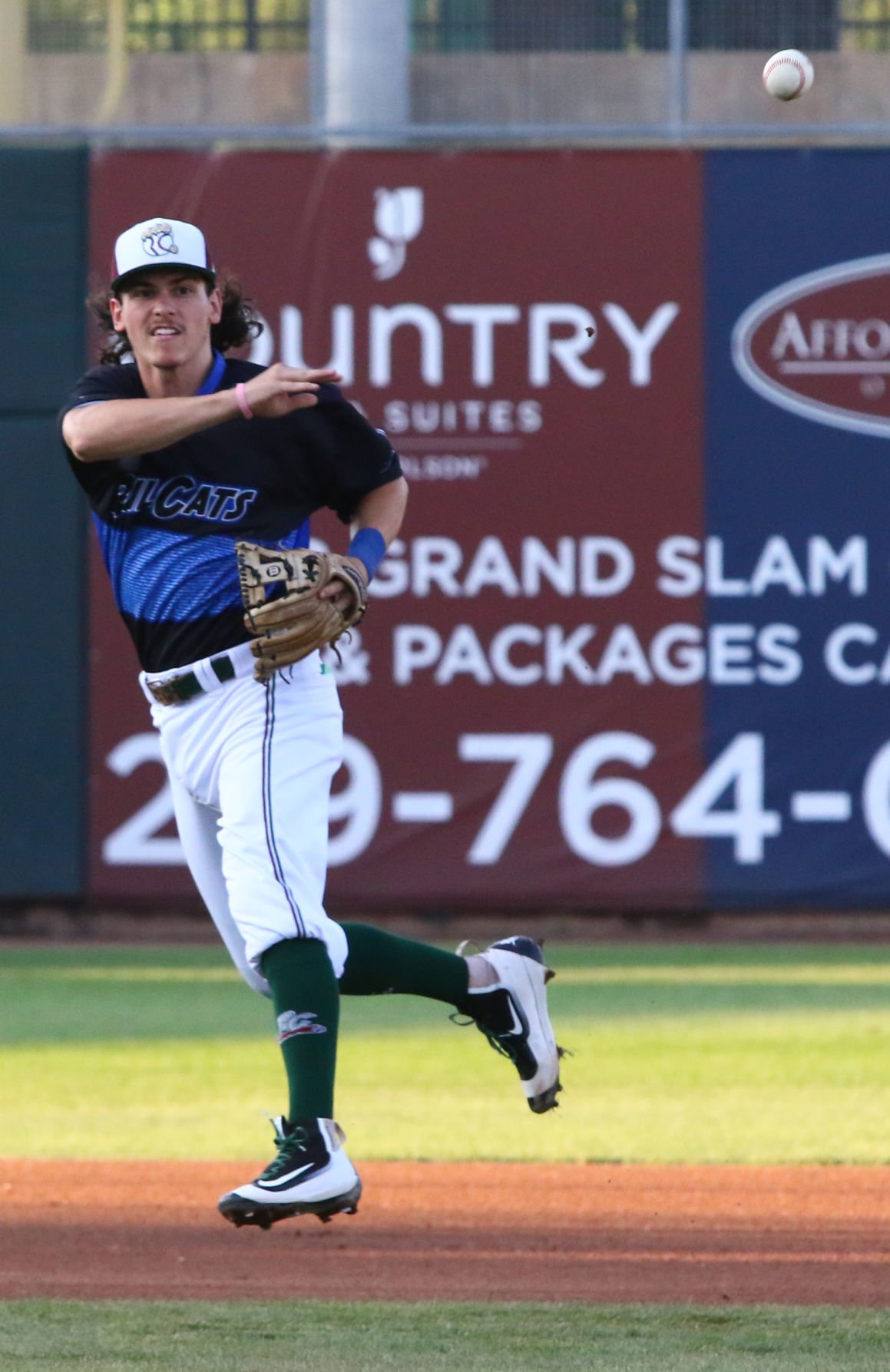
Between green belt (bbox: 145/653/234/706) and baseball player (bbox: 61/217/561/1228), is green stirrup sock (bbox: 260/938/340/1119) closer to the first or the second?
baseball player (bbox: 61/217/561/1228)

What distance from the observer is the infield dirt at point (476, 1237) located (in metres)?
4.32

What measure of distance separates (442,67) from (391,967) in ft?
23.6

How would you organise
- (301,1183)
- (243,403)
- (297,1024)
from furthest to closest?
1. (297,1024)
2. (243,403)
3. (301,1183)

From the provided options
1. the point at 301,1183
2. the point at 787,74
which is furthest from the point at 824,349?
the point at 301,1183

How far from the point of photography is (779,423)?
10.2 meters

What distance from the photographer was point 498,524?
402 inches

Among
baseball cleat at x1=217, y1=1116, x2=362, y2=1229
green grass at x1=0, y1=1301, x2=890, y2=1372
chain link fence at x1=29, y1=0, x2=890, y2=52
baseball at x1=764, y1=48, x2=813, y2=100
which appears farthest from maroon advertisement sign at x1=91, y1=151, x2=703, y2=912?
baseball cleat at x1=217, y1=1116, x2=362, y2=1229

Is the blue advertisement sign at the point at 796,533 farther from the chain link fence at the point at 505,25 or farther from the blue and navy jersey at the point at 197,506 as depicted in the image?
the blue and navy jersey at the point at 197,506

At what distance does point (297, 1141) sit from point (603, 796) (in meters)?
6.68

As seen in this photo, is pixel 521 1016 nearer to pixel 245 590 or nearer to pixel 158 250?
pixel 245 590

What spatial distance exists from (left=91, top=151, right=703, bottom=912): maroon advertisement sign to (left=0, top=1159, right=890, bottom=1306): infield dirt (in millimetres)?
4389

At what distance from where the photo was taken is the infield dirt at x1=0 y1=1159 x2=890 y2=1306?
14.2 ft

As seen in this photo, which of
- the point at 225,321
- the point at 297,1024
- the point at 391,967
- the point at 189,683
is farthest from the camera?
the point at 225,321

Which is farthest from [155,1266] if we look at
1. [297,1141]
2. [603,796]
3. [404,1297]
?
[603,796]
